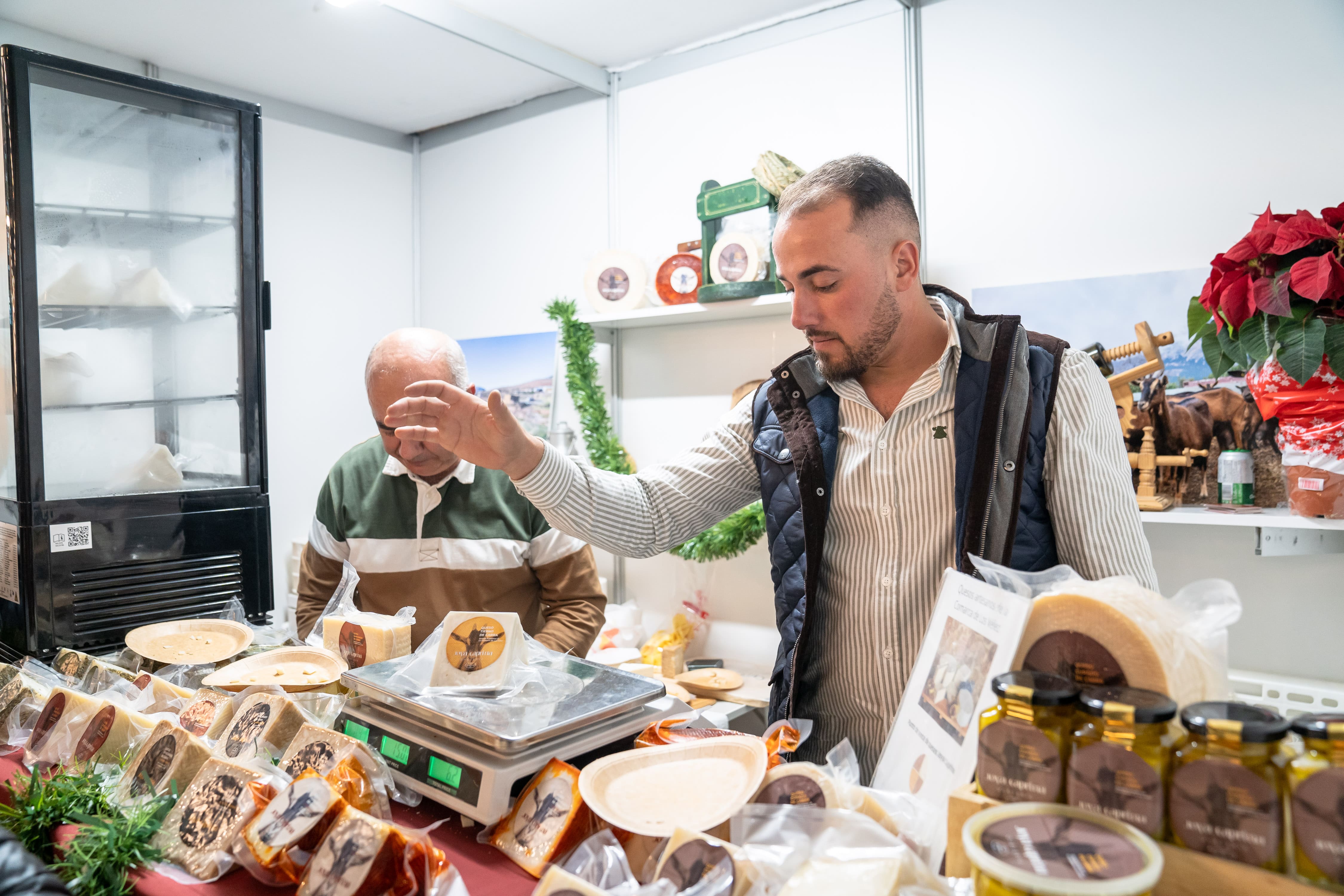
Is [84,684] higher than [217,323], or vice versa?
[217,323]

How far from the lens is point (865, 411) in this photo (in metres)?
1.71

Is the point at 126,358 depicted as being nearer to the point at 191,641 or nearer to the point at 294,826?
the point at 191,641

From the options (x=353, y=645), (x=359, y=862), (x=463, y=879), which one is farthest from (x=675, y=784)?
(x=353, y=645)

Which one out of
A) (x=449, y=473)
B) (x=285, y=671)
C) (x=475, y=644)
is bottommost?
(x=285, y=671)

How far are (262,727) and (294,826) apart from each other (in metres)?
0.33

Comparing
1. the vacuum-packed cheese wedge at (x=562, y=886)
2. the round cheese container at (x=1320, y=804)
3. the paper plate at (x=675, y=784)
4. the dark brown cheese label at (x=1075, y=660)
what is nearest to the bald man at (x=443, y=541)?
the paper plate at (x=675, y=784)

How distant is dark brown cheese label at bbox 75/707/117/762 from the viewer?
1386 millimetres

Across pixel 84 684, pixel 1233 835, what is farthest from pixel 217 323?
pixel 1233 835

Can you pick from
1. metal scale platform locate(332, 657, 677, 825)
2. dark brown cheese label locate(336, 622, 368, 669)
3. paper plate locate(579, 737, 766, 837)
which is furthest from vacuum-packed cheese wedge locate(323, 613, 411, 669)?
paper plate locate(579, 737, 766, 837)

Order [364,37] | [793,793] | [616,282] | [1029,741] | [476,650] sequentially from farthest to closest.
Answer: [616,282] → [364,37] → [476,650] → [793,793] → [1029,741]

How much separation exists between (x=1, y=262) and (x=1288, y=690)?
356cm

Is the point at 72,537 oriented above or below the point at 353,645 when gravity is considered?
above

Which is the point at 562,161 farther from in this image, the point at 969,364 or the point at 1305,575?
the point at 1305,575

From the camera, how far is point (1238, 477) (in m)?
2.39
